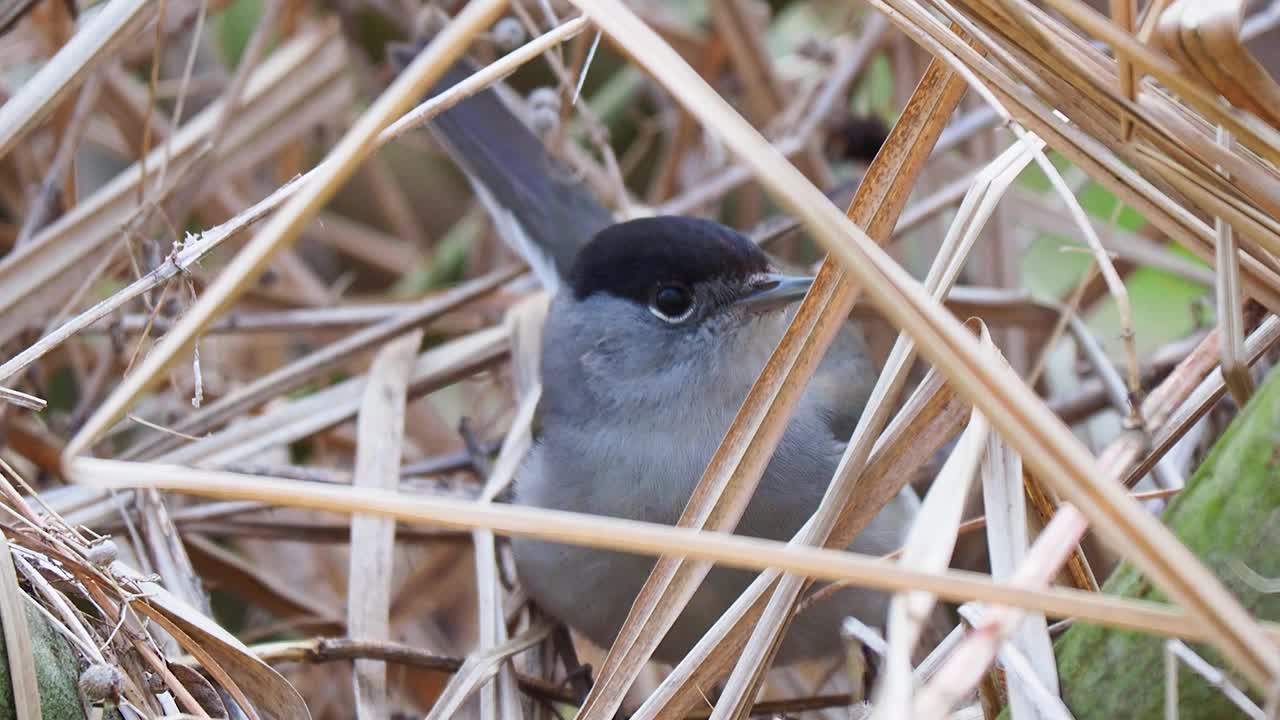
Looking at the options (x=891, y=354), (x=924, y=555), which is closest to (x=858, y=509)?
(x=891, y=354)

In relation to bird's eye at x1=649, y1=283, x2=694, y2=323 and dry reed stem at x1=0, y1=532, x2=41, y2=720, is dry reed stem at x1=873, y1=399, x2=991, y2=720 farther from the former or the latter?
bird's eye at x1=649, y1=283, x2=694, y2=323

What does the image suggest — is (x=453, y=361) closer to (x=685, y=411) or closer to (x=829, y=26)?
(x=685, y=411)

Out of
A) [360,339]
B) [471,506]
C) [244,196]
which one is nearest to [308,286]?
[244,196]

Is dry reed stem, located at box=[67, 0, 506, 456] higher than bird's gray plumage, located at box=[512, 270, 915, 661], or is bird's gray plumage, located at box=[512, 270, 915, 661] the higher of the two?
bird's gray plumage, located at box=[512, 270, 915, 661]

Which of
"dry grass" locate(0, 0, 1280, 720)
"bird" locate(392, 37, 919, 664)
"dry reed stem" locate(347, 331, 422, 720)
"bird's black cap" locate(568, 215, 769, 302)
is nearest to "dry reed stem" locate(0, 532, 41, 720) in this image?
"dry grass" locate(0, 0, 1280, 720)

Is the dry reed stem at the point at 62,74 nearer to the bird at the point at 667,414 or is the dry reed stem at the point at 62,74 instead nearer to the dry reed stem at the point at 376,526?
the dry reed stem at the point at 376,526

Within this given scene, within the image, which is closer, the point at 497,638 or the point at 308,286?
the point at 497,638

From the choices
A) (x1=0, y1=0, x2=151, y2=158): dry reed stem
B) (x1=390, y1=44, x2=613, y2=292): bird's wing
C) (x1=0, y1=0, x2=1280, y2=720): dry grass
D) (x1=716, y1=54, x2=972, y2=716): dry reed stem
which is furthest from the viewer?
(x1=390, y1=44, x2=613, y2=292): bird's wing
